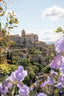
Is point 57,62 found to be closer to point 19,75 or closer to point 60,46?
point 60,46

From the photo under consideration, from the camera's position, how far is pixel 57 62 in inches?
33.4

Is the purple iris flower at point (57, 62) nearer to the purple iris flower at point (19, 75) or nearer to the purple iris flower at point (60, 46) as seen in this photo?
the purple iris flower at point (60, 46)

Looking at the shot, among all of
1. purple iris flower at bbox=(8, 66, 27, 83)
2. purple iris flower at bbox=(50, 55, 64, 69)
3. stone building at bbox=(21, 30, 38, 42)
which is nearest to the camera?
purple iris flower at bbox=(50, 55, 64, 69)

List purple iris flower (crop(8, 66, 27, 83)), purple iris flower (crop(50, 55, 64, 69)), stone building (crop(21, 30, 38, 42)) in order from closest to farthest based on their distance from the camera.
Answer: purple iris flower (crop(50, 55, 64, 69)) → purple iris flower (crop(8, 66, 27, 83)) → stone building (crop(21, 30, 38, 42))

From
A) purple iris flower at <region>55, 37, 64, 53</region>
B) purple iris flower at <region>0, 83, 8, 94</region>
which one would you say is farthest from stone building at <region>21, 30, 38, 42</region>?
purple iris flower at <region>55, 37, 64, 53</region>

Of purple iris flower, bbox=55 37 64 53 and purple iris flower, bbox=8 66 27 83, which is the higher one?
purple iris flower, bbox=55 37 64 53

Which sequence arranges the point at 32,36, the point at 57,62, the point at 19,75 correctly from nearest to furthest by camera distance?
the point at 57,62, the point at 19,75, the point at 32,36

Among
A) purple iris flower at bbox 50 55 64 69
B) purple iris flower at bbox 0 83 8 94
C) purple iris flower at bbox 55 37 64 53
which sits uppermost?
purple iris flower at bbox 55 37 64 53

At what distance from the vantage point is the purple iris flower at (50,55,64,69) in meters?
0.84

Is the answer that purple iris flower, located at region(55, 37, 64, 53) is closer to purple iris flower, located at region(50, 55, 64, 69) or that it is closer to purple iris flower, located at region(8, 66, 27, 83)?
purple iris flower, located at region(50, 55, 64, 69)

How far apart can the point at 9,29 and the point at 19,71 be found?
84.8 inches

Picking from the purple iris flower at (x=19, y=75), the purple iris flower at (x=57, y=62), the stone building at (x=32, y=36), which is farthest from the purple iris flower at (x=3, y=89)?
the stone building at (x=32, y=36)

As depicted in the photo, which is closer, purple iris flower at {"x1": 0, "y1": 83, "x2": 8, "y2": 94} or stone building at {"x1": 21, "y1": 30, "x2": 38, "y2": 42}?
purple iris flower at {"x1": 0, "y1": 83, "x2": 8, "y2": 94}

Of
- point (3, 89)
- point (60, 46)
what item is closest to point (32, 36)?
point (3, 89)
